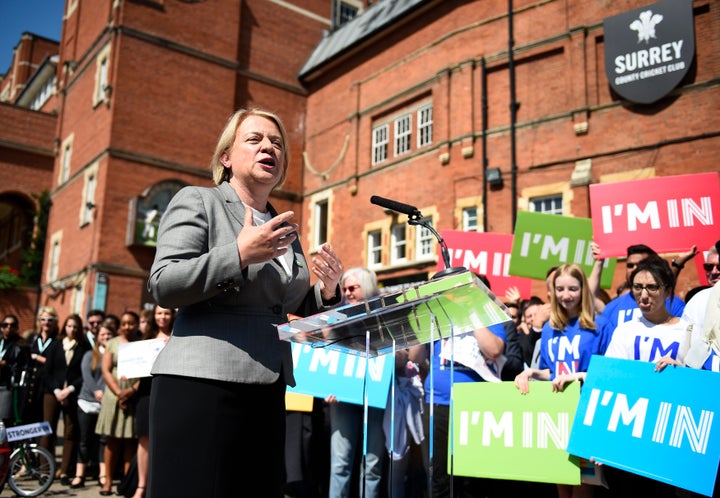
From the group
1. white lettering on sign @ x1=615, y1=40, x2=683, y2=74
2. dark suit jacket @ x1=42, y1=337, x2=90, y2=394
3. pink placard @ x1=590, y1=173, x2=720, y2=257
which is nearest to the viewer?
pink placard @ x1=590, y1=173, x2=720, y2=257

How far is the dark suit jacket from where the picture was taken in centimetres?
857

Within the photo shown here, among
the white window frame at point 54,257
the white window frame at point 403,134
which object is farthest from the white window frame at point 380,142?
the white window frame at point 54,257

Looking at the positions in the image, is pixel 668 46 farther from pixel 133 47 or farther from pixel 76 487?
pixel 133 47

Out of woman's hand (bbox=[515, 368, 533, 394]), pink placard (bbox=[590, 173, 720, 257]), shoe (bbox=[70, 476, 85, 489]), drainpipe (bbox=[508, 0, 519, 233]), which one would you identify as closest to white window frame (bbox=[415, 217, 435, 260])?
drainpipe (bbox=[508, 0, 519, 233])

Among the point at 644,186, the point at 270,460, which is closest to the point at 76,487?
the point at 270,460

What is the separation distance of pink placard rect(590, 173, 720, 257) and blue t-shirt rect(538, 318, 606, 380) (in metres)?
2.77

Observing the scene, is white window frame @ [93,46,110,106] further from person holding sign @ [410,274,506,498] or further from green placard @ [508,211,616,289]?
person holding sign @ [410,274,506,498]

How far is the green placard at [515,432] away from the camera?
4688mm

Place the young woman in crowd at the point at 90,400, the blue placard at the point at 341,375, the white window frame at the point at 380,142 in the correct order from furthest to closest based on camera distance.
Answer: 1. the white window frame at the point at 380,142
2. the young woman in crowd at the point at 90,400
3. the blue placard at the point at 341,375

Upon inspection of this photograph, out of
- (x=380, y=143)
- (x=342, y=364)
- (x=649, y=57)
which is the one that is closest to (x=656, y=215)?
(x=342, y=364)

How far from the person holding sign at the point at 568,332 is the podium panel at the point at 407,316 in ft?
10.2

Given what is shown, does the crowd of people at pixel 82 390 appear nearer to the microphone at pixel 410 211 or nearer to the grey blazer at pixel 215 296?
the microphone at pixel 410 211

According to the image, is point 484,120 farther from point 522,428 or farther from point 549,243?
point 522,428

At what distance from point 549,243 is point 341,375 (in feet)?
14.1
